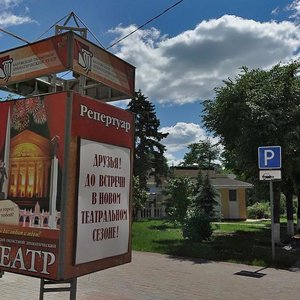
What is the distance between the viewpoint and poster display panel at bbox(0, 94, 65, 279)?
4203 millimetres

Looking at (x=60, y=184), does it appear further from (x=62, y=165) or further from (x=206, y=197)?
(x=206, y=197)

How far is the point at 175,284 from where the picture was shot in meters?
8.53

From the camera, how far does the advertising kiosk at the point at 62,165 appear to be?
4.20 metres

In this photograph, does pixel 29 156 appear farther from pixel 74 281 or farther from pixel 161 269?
pixel 161 269

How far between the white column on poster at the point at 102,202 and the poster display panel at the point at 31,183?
0.85ft

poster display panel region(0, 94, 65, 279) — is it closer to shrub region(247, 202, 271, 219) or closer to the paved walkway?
the paved walkway

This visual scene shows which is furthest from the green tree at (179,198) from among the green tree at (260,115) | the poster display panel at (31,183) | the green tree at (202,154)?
the green tree at (202,154)

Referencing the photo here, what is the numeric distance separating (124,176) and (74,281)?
1285mm

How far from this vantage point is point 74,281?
4.57m

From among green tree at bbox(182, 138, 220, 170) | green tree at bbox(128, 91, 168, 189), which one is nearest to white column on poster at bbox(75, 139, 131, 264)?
green tree at bbox(128, 91, 168, 189)

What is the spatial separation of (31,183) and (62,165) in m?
0.48

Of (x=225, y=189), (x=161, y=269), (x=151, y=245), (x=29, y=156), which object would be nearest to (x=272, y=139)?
(x=151, y=245)

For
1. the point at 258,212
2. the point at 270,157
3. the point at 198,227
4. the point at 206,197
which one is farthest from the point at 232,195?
the point at 270,157

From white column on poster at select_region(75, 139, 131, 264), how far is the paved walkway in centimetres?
287
